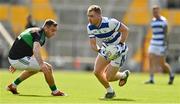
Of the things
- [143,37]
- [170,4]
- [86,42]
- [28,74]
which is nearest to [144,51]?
[143,37]

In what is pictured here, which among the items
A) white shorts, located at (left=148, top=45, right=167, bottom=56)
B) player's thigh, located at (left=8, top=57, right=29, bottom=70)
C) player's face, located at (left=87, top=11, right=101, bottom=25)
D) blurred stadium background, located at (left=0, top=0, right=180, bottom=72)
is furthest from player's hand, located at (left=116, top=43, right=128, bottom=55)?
blurred stadium background, located at (left=0, top=0, right=180, bottom=72)

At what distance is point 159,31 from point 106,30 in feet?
25.8

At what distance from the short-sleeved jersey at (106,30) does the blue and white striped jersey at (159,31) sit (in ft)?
24.3

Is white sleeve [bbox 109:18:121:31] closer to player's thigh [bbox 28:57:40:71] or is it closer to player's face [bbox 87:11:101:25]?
player's face [bbox 87:11:101:25]

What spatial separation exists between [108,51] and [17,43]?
1.78m

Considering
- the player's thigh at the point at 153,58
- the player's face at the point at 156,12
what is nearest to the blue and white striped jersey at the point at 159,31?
the player's face at the point at 156,12

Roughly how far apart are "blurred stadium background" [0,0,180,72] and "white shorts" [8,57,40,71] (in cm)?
2191

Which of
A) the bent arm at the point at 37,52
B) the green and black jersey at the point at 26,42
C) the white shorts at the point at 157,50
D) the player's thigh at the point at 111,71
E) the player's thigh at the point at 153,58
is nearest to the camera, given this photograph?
the bent arm at the point at 37,52

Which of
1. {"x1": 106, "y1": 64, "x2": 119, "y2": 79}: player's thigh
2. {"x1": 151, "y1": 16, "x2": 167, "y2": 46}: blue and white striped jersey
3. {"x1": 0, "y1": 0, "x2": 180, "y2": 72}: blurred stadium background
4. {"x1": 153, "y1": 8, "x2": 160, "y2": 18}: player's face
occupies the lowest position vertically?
{"x1": 0, "y1": 0, "x2": 180, "y2": 72}: blurred stadium background

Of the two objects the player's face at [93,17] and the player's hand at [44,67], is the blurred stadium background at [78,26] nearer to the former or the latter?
the player's hand at [44,67]

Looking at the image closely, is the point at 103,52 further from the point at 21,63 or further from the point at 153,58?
the point at 153,58

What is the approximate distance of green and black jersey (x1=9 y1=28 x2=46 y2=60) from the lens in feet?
46.2

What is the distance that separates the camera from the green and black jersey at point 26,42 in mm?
14078

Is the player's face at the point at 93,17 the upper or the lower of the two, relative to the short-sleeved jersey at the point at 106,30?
upper
